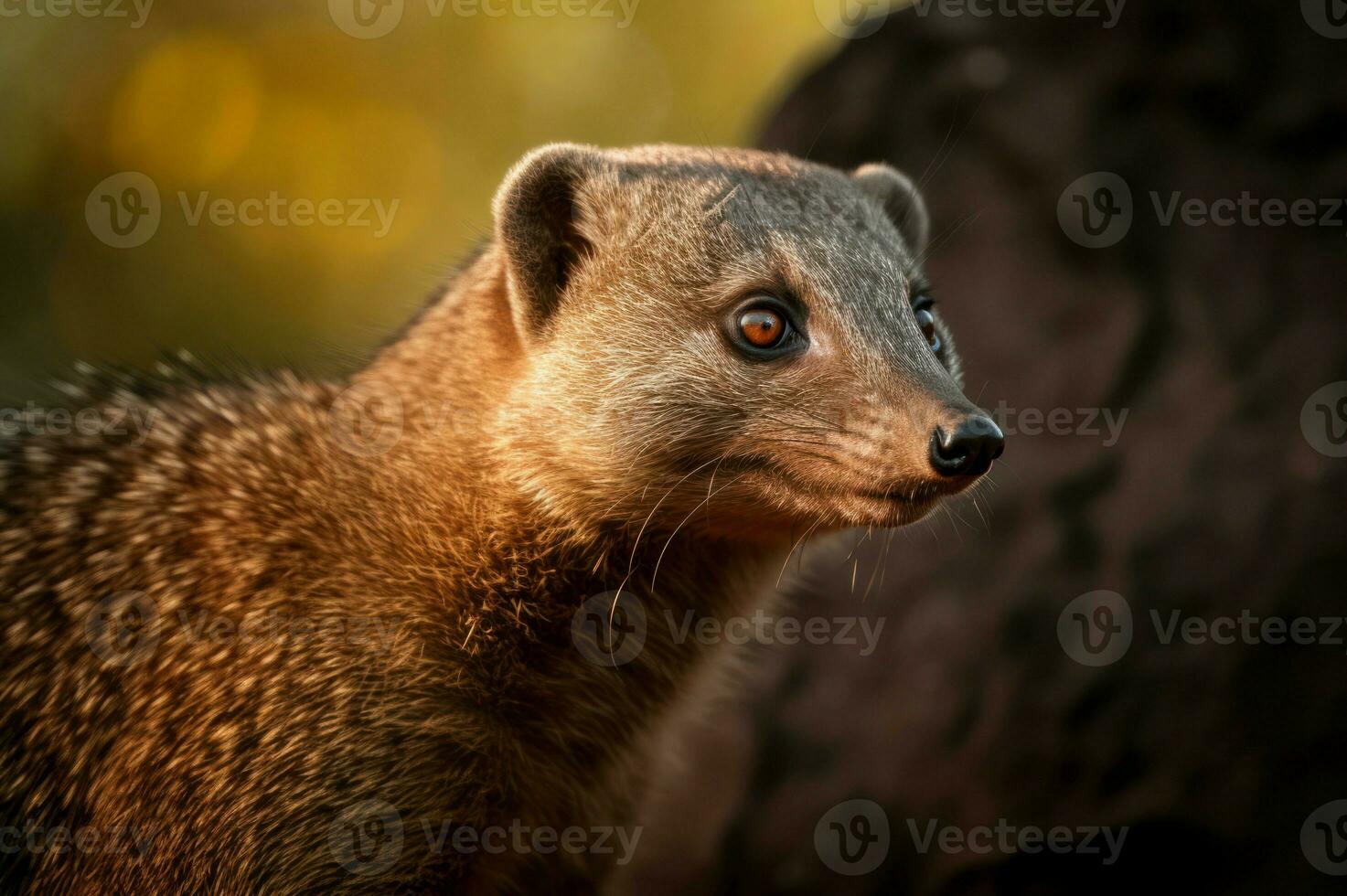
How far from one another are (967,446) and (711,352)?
3.41ft

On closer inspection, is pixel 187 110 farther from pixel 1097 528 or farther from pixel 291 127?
pixel 1097 528

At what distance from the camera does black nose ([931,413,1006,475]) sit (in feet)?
12.1

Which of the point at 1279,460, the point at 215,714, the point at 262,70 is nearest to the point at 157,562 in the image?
the point at 215,714

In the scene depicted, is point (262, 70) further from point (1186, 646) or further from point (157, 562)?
point (1186, 646)

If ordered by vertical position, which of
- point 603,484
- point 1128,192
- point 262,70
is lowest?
point 603,484

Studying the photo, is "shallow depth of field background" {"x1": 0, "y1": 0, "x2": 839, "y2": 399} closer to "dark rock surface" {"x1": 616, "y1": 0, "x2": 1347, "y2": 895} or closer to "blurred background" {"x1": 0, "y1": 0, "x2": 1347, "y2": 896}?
"blurred background" {"x1": 0, "y1": 0, "x2": 1347, "y2": 896}

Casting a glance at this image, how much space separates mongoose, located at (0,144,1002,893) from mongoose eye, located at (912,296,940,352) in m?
0.02

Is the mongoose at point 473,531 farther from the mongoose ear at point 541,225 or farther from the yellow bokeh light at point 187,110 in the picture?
the yellow bokeh light at point 187,110

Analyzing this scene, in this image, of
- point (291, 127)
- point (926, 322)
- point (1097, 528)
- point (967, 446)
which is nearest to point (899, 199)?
point (926, 322)

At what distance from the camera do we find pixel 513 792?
447 centimetres

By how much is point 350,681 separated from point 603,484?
1157 mm

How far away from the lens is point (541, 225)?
451 centimetres

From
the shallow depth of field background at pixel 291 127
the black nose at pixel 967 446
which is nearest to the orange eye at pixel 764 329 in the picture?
the black nose at pixel 967 446

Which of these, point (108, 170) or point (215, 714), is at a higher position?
point (108, 170)
